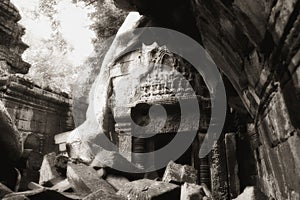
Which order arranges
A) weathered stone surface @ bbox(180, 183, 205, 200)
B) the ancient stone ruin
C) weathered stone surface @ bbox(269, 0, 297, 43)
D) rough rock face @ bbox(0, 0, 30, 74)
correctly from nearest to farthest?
weathered stone surface @ bbox(269, 0, 297, 43) → the ancient stone ruin → weathered stone surface @ bbox(180, 183, 205, 200) → rough rock face @ bbox(0, 0, 30, 74)

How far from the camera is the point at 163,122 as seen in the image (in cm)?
485

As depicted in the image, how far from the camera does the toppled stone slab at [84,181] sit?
3631 mm

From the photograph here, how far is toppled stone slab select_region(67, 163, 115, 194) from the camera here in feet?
11.9

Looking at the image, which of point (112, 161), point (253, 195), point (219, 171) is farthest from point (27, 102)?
point (253, 195)

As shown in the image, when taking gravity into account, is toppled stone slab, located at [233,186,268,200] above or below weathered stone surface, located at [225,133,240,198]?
below

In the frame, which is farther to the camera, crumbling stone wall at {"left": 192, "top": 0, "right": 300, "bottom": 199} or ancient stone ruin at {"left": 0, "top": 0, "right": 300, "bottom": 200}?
ancient stone ruin at {"left": 0, "top": 0, "right": 300, "bottom": 200}

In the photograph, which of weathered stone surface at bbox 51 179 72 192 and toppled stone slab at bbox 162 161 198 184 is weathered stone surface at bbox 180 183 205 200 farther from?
weathered stone surface at bbox 51 179 72 192

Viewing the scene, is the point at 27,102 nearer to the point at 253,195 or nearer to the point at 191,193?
the point at 191,193

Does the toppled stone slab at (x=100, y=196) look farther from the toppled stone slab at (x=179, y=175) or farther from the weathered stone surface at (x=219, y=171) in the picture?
the weathered stone surface at (x=219, y=171)

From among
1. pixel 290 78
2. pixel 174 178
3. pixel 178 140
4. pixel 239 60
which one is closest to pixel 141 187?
pixel 174 178

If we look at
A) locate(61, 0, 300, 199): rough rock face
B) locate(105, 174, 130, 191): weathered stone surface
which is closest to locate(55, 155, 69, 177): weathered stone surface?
locate(105, 174, 130, 191): weathered stone surface

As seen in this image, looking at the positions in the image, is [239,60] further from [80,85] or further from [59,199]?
[80,85]

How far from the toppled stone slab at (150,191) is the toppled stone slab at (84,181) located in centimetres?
35

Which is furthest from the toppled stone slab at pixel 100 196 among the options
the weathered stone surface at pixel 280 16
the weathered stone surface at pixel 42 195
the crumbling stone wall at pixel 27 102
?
the weathered stone surface at pixel 280 16
